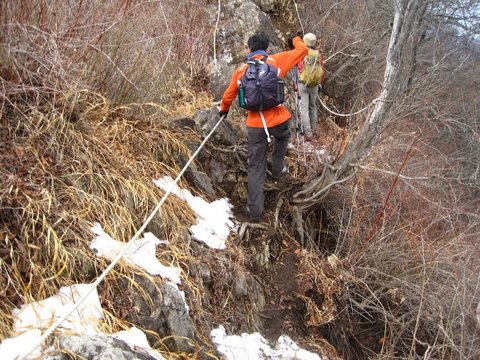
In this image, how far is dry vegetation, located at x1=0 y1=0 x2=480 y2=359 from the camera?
113 inches

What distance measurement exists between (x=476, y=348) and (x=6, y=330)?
3221 mm

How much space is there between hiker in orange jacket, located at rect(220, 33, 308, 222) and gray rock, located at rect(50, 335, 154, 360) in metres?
2.63

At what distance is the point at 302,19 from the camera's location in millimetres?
10836

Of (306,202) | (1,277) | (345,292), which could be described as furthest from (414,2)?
(1,277)

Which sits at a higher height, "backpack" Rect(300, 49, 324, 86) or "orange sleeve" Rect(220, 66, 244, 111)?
"orange sleeve" Rect(220, 66, 244, 111)

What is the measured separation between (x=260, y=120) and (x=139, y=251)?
1981 millimetres

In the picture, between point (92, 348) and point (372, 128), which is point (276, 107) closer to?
point (372, 128)

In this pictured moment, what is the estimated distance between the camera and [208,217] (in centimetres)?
442

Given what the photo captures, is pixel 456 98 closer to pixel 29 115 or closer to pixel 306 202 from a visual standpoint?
pixel 306 202

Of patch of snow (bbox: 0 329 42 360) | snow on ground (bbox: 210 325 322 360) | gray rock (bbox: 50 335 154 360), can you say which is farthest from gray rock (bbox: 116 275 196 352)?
patch of snow (bbox: 0 329 42 360)

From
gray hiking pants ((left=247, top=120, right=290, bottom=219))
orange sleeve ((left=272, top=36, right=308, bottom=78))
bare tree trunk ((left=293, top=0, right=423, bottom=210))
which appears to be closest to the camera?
bare tree trunk ((left=293, top=0, right=423, bottom=210))

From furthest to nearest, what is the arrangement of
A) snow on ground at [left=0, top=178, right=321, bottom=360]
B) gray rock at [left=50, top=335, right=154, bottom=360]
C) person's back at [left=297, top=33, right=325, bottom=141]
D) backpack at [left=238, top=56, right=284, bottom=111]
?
person's back at [left=297, top=33, right=325, bottom=141]
backpack at [left=238, top=56, right=284, bottom=111]
snow on ground at [left=0, top=178, right=321, bottom=360]
gray rock at [left=50, top=335, right=154, bottom=360]

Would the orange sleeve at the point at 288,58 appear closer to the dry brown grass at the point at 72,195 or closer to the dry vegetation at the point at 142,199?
the dry vegetation at the point at 142,199

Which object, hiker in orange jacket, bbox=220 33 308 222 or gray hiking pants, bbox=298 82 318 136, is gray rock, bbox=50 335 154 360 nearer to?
hiker in orange jacket, bbox=220 33 308 222
